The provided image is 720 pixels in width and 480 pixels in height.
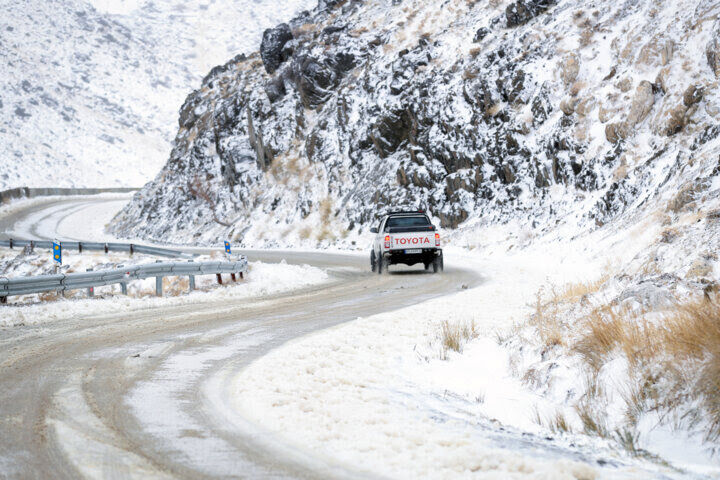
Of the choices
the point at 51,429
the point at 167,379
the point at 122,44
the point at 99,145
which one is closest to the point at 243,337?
the point at 167,379

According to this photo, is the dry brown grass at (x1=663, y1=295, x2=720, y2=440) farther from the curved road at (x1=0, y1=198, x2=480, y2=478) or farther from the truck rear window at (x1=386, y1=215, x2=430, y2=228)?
the truck rear window at (x1=386, y1=215, x2=430, y2=228)

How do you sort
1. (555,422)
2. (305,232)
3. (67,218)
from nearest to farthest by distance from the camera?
(555,422), (305,232), (67,218)

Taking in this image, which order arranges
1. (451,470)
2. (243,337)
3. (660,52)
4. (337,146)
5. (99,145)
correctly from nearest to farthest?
(451,470) < (243,337) < (660,52) < (337,146) < (99,145)

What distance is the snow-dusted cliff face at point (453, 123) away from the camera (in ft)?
77.6

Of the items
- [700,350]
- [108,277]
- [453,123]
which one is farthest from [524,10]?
[700,350]

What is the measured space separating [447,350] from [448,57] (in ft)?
107

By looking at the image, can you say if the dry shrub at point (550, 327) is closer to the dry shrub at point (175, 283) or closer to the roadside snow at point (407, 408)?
the roadside snow at point (407, 408)

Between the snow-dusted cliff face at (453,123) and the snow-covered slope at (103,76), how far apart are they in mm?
44465

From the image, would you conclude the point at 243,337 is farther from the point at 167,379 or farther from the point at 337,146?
the point at 337,146

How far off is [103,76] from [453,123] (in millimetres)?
109573

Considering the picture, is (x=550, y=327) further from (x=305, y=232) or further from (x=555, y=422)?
(x=305, y=232)

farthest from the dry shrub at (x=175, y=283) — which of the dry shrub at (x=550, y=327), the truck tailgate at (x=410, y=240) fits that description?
the dry shrub at (x=550, y=327)

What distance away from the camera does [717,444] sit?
3.53m

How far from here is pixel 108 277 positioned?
13.6m
